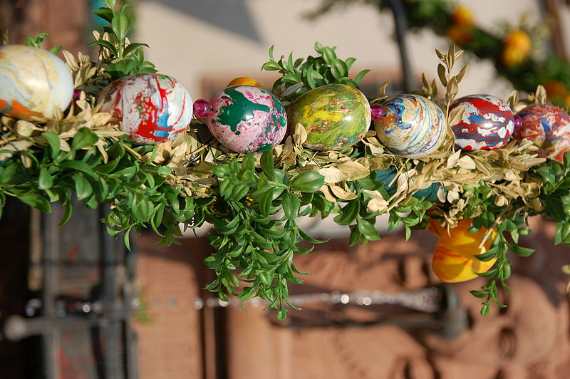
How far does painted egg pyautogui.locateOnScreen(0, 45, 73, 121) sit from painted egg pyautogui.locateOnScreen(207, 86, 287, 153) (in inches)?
5.4

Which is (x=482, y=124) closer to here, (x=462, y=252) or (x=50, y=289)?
(x=462, y=252)

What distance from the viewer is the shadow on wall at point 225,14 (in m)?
2.34

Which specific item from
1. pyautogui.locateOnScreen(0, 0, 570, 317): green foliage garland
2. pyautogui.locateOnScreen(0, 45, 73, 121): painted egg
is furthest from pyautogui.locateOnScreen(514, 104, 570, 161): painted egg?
pyautogui.locateOnScreen(0, 45, 73, 121): painted egg

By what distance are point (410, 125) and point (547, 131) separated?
21cm

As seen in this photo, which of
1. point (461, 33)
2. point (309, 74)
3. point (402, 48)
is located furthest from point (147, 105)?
point (461, 33)

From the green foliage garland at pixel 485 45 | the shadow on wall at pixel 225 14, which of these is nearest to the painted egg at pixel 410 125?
the green foliage garland at pixel 485 45

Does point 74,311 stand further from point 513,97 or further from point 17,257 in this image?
point 513,97

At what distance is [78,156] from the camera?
20.9 inches

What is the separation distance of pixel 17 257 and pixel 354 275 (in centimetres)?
76

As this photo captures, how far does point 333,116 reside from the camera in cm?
57

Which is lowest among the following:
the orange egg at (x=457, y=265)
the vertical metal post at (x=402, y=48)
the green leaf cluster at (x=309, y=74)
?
the orange egg at (x=457, y=265)

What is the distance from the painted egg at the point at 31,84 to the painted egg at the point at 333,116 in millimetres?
224

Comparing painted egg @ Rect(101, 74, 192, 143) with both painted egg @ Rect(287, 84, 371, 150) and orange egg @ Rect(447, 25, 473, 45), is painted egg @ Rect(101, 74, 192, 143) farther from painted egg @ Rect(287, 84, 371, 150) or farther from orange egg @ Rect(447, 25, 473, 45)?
orange egg @ Rect(447, 25, 473, 45)

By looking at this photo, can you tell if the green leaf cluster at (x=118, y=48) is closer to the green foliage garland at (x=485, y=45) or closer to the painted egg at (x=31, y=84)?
the painted egg at (x=31, y=84)
